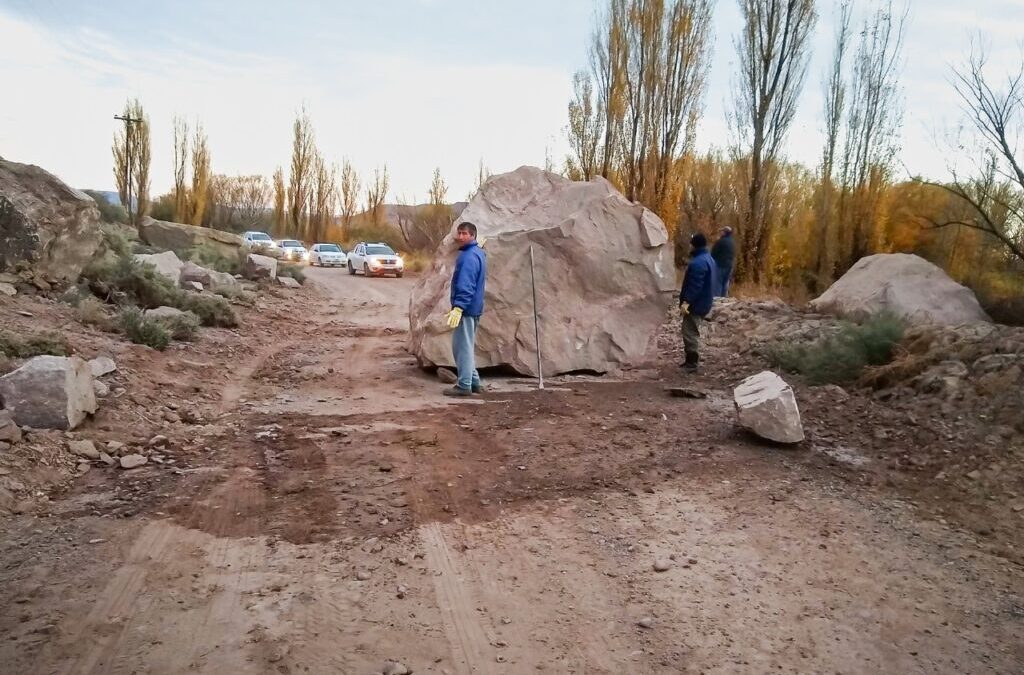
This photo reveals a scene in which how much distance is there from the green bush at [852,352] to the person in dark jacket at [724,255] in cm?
509

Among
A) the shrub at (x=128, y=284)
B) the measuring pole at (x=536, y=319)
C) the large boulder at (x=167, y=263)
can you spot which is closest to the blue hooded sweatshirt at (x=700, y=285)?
the measuring pole at (x=536, y=319)

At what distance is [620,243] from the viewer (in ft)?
29.4

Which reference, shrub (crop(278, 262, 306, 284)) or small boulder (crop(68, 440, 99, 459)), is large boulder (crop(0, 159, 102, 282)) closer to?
small boulder (crop(68, 440, 99, 459))

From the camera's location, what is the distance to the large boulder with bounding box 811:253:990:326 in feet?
31.9

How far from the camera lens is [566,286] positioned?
8.88 m

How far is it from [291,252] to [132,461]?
29931mm

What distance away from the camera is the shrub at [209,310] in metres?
10.5

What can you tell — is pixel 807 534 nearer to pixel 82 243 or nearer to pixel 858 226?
pixel 82 243

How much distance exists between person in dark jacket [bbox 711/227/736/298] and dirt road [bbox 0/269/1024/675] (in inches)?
286

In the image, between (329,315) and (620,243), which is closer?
(620,243)

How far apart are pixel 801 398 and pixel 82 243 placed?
9.96 metres

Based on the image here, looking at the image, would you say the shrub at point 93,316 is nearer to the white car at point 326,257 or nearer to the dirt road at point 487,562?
the dirt road at point 487,562

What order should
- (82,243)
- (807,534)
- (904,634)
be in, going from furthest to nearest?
1. (82,243)
2. (807,534)
3. (904,634)

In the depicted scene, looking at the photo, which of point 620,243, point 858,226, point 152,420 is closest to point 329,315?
point 620,243
